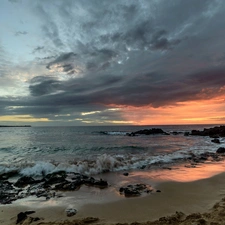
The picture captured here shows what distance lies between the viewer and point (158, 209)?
5.86m

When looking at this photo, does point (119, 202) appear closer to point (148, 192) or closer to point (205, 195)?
point (148, 192)

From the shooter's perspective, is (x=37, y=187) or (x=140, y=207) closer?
(x=140, y=207)

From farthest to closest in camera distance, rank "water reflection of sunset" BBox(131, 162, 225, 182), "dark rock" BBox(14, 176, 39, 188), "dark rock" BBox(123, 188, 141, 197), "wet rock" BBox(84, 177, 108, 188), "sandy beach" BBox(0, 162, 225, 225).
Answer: "water reflection of sunset" BBox(131, 162, 225, 182) → "dark rock" BBox(14, 176, 39, 188) → "wet rock" BBox(84, 177, 108, 188) → "dark rock" BBox(123, 188, 141, 197) → "sandy beach" BBox(0, 162, 225, 225)

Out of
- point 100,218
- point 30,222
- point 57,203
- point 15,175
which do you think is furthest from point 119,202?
point 15,175

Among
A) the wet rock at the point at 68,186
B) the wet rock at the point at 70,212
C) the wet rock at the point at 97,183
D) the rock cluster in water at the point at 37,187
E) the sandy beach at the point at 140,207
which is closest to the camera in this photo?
the sandy beach at the point at 140,207

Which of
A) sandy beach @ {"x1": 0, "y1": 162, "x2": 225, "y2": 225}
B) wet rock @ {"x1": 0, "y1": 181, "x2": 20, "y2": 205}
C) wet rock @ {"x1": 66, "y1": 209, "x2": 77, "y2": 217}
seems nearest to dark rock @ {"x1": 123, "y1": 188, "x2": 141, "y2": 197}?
sandy beach @ {"x1": 0, "y1": 162, "x2": 225, "y2": 225}

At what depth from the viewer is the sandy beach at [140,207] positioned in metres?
5.20

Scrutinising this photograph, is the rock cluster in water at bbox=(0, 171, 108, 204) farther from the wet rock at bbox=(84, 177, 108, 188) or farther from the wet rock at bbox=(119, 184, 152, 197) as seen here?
the wet rock at bbox=(119, 184, 152, 197)

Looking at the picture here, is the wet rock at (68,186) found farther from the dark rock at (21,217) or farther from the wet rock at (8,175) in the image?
the wet rock at (8,175)

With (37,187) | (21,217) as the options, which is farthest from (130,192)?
A: (37,187)

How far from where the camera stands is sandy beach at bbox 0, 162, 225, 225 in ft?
17.1

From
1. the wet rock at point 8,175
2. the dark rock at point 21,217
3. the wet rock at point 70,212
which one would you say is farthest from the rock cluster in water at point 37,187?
the wet rock at point 70,212

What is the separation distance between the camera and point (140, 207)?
605 centimetres

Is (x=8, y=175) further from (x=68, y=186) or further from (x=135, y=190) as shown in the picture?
(x=135, y=190)
